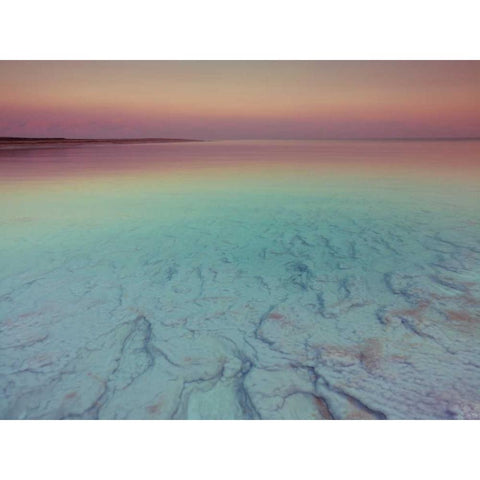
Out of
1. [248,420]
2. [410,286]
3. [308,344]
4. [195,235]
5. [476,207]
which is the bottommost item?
[248,420]

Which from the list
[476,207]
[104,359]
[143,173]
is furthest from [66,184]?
[476,207]

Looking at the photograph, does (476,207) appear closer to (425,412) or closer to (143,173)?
(425,412)

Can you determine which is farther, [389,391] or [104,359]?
[104,359]

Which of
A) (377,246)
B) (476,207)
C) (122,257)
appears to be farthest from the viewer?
(476,207)

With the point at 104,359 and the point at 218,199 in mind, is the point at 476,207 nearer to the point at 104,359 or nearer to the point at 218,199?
the point at 218,199

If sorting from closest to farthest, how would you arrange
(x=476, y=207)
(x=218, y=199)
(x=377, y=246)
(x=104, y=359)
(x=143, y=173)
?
(x=104, y=359), (x=377, y=246), (x=476, y=207), (x=218, y=199), (x=143, y=173)

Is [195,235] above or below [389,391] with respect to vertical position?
above

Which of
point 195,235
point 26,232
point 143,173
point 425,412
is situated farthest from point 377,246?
point 143,173
